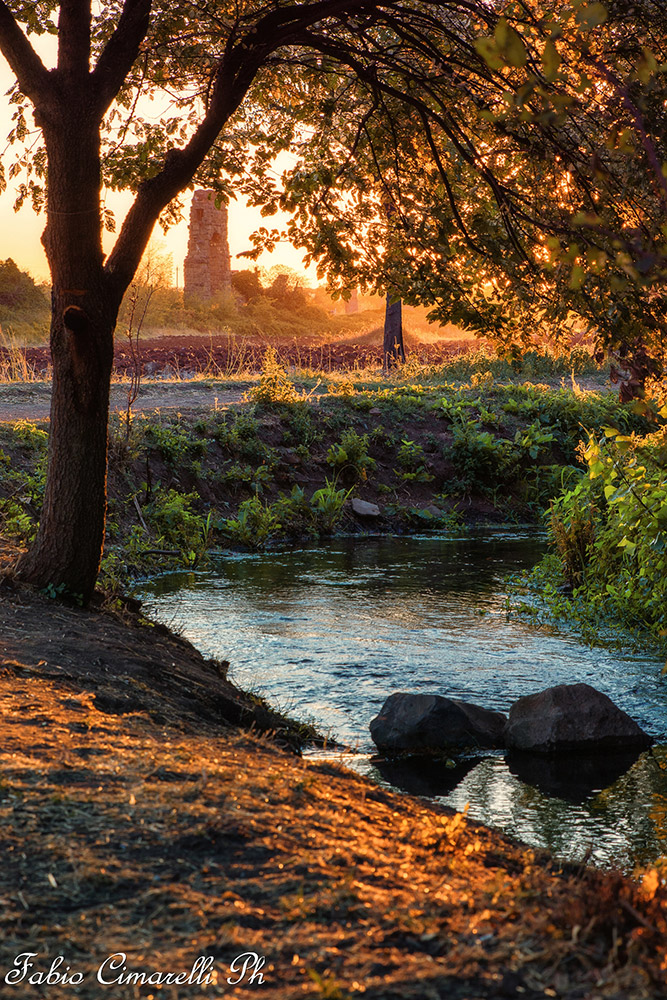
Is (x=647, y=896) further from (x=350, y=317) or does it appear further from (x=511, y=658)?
(x=350, y=317)

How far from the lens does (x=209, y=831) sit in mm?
2691

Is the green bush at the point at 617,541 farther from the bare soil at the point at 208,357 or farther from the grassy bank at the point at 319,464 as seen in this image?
the bare soil at the point at 208,357

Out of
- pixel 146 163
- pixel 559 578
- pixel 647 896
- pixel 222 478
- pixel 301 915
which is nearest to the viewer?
pixel 301 915

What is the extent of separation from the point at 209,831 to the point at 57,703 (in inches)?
62.3

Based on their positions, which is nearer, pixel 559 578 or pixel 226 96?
pixel 226 96

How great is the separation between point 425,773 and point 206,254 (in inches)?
1754

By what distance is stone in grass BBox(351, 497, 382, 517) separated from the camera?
1402cm

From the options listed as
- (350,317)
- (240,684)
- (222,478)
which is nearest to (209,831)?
(240,684)

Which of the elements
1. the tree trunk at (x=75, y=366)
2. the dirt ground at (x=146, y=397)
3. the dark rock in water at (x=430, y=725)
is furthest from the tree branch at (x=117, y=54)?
the dirt ground at (x=146, y=397)

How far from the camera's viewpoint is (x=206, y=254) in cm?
4694

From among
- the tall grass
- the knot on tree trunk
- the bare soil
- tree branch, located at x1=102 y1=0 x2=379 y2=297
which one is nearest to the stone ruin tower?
the bare soil

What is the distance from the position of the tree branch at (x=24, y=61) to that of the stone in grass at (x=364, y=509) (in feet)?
28.6

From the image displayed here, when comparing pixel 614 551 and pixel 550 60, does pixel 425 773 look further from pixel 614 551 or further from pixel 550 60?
pixel 614 551

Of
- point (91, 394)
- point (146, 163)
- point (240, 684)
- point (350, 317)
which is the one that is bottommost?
point (240, 684)
